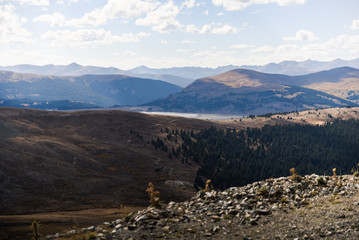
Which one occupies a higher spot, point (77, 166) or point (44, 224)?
point (44, 224)

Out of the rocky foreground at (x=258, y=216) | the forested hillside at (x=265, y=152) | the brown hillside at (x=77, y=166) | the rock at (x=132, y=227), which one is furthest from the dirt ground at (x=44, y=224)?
the forested hillside at (x=265, y=152)

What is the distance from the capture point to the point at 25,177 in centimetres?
5381

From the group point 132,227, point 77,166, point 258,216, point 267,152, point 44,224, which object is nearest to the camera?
point 132,227

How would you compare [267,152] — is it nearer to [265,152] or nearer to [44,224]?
[265,152]

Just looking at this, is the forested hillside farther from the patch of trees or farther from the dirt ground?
the dirt ground

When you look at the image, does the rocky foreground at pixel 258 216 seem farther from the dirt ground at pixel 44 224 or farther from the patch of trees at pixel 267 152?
the patch of trees at pixel 267 152

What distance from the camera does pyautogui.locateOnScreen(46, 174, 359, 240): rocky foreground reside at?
61.3ft

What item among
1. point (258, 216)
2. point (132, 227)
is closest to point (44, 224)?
point (132, 227)

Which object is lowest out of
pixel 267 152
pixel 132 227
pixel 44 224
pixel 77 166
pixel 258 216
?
pixel 267 152

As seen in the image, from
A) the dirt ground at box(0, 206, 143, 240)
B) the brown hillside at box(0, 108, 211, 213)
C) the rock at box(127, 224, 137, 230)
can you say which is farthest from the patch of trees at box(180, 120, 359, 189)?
the rock at box(127, 224, 137, 230)

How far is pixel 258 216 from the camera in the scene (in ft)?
69.3

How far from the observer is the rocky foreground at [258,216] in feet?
61.3

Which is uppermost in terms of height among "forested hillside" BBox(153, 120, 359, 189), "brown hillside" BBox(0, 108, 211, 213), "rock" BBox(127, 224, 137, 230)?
"rock" BBox(127, 224, 137, 230)

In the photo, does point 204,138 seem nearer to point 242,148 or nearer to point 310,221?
point 242,148
